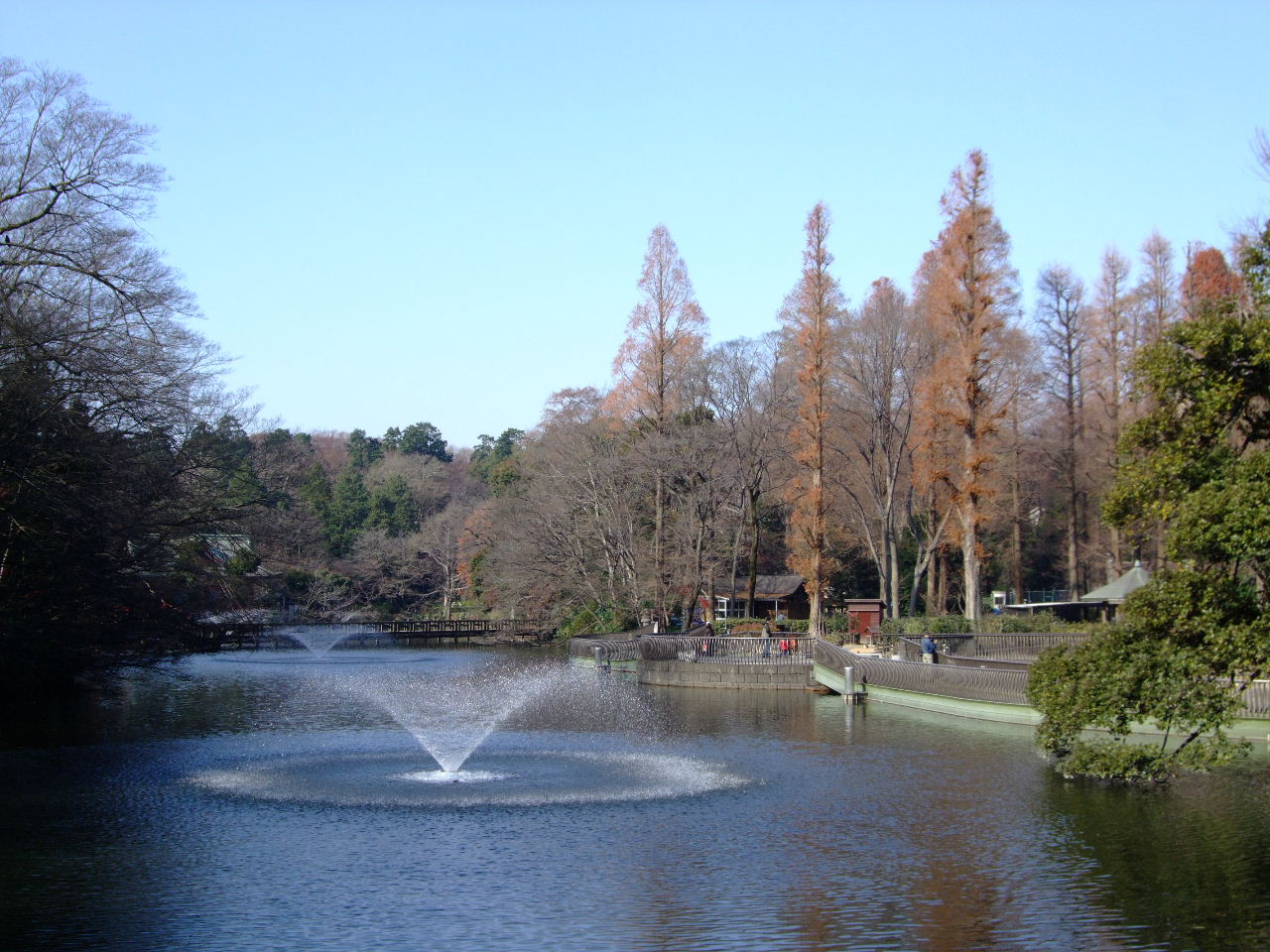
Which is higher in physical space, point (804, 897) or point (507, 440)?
point (507, 440)

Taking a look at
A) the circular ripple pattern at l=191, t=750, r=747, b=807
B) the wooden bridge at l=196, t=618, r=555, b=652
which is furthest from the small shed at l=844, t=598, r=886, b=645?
the circular ripple pattern at l=191, t=750, r=747, b=807

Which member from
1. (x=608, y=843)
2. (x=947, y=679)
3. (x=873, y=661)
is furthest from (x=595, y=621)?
(x=608, y=843)

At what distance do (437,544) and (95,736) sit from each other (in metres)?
57.3

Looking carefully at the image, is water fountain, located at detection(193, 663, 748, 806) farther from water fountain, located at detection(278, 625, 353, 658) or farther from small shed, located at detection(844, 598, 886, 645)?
water fountain, located at detection(278, 625, 353, 658)

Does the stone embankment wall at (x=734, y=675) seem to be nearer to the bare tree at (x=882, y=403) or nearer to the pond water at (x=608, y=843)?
the pond water at (x=608, y=843)

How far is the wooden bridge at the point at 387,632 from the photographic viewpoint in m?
61.7

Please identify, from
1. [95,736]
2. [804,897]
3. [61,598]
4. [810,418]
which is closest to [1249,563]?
[804,897]

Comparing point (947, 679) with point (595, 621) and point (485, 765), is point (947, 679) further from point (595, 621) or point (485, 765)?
point (595, 621)

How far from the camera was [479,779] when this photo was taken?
1961cm

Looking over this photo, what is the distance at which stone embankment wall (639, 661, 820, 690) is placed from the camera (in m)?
36.8

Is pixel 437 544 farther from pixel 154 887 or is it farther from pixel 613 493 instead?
pixel 154 887

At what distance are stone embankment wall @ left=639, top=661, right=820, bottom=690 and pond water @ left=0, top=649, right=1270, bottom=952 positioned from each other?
9.80m

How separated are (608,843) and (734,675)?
22540 millimetres

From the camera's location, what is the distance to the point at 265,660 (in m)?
53.6
